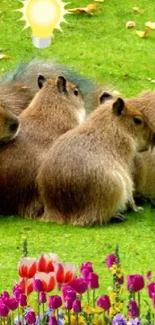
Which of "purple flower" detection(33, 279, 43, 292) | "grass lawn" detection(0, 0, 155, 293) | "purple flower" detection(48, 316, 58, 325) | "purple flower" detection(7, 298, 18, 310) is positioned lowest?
"grass lawn" detection(0, 0, 155, 293)

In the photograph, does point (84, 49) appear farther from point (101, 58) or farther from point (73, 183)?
point (73, 183)

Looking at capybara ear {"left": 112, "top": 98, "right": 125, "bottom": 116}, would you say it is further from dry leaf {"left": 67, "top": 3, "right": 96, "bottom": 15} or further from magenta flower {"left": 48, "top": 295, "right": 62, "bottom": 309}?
dry leaf {"left": 67, "top": 3, "right": 96, "bottom": 15}

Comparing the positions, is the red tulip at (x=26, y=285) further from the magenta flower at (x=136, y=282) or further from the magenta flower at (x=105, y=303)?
the magenta flower at (x=136, y=282)

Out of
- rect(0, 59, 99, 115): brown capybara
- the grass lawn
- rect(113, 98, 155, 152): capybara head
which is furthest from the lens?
rect(0, 59, 99, 115): brown capybara

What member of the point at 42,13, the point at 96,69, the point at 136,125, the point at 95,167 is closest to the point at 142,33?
the point at 96,69

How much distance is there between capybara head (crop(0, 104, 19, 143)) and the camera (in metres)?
9.79

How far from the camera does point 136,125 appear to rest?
991 centimetres

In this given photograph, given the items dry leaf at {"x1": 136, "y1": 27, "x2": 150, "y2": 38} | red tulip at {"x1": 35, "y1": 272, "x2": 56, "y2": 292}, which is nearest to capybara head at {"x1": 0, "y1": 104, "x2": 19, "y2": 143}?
red tulip at {"x1": 35, "y1": 272, "x2": 56, "y2": 292}

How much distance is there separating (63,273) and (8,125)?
13.6ft

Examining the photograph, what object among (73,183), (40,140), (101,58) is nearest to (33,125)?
(40,140)

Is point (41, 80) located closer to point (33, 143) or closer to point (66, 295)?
point (33, 143)

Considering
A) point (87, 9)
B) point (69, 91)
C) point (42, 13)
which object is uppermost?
point (42, 13)

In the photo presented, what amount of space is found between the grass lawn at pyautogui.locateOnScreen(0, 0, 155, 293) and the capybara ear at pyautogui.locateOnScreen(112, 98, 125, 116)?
0.84m

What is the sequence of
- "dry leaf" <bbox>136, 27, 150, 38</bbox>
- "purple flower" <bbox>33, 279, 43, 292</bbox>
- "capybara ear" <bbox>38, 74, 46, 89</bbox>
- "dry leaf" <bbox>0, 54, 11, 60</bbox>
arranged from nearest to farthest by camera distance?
"purple flower" <bbox>33, 279, 43, 292</bbox>, "capybara ear" <bbox>38, 74, 46, 89</bbox>, "dry leaf" <bbox>0, 54, 11, 60</bbox>, "dry leaf" <bbox>136, 27, 150, 38</bbox>
